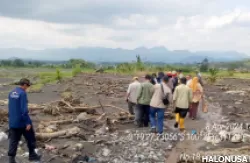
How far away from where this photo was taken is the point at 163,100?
37.9 ft

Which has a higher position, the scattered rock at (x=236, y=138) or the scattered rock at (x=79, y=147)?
the scattered rock at (x=236, y=138)

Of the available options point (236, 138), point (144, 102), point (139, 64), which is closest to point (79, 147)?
point (144, 102)

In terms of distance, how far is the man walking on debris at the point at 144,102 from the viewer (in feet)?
40.9

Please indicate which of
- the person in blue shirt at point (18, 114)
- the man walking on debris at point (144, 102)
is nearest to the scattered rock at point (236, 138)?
the man walking on debris at point (144, 102)

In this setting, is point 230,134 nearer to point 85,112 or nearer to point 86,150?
point 86,150

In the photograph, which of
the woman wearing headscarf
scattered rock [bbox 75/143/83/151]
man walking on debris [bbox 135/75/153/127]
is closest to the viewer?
scattered rock [bbox 75/143/83/151]

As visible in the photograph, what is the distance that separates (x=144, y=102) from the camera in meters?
12.7

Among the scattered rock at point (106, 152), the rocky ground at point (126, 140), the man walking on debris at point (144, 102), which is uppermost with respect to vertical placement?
the man walking on debris at point (144, 102)

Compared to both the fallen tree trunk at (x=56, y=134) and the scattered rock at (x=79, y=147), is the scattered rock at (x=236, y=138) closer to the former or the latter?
the scattered rock at (x=79, y=147)

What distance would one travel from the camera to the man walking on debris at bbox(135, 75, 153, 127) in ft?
40.9

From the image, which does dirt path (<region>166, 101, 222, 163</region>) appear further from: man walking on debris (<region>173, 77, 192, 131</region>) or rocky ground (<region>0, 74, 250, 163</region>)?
man walking on debris (<region>173, 77, 192, 131</region>)

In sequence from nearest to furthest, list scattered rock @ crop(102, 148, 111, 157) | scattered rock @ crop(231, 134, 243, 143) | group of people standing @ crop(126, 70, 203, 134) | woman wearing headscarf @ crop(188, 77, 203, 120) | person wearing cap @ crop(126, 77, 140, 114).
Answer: scattered rock @ crop(102, 148, 111, 157) < scattered rock @ crop(231, 134, 243, 143) < group of people standing @ crop(126, 70, 203, 134) < person wearing cap @ crop(126, 77, 140, 114) < woman wearing headscarf @ crop(188, 77, 203, 120)

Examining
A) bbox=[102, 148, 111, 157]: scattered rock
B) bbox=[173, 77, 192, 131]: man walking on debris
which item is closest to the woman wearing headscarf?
bbox=[173, 77, 192, 131]: man walking on debris

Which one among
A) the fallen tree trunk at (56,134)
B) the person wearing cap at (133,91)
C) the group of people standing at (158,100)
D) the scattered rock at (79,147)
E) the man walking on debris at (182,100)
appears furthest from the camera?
the person wearing cap at (133,91)
